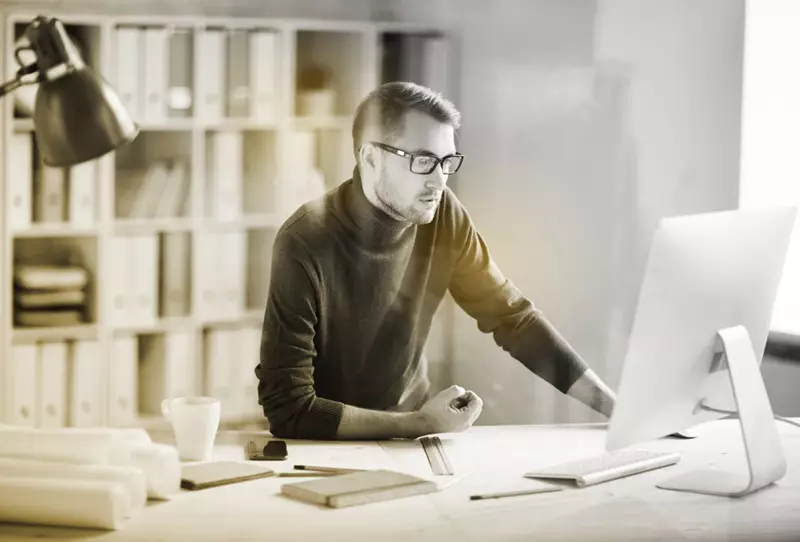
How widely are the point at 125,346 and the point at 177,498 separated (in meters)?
1.22

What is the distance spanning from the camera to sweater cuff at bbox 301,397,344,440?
1.85m

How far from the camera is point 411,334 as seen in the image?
2324 millimetres

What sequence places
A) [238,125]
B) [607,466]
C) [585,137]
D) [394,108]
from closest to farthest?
1. [607,466]
2. [394,108]
3. [238,125]
4. [585,137]

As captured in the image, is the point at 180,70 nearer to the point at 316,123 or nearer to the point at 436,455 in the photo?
the point at 316,123

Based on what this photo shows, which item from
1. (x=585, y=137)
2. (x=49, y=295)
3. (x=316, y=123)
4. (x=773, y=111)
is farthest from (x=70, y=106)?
(x=773, y=111)

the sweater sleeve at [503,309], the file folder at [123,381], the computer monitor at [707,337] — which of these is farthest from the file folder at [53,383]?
the computer monitor at [707,337]

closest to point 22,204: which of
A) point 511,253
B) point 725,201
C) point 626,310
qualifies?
point 511,253

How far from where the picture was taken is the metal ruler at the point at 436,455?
158 centimetres


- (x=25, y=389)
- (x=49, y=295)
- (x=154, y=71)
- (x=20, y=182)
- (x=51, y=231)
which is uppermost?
(x=154, y=71)

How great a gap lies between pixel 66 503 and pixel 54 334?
132 cm

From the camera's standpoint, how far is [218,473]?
4.88 ft

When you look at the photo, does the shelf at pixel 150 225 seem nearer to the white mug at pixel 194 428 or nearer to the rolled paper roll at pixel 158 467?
the white mug at pixel 194 428

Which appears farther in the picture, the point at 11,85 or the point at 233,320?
the point at 233,320

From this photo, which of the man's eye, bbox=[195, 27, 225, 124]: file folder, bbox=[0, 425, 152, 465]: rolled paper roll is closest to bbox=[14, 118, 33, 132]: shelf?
bbox=[195, 27, 225, 124]: file folder
